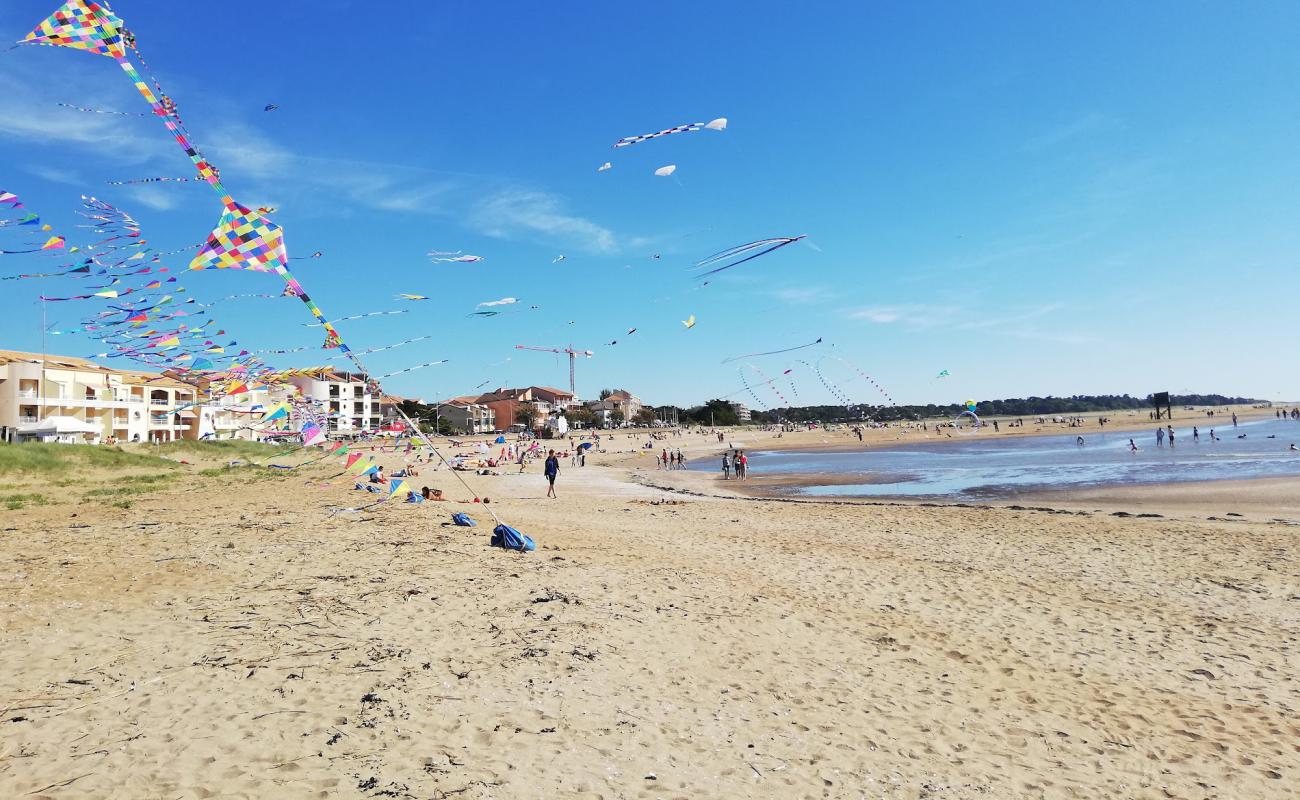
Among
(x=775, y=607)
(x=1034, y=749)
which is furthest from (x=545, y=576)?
(x=1034, y=749)

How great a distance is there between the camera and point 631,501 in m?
20.0

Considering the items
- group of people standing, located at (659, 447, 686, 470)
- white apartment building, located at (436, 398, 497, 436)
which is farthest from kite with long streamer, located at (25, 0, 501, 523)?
white apartment building, located at (436, 398, 497, 436)

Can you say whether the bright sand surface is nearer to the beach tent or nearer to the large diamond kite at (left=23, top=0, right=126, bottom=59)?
the large diamond kite at (left=23, top=0, right=126, bottom=59)

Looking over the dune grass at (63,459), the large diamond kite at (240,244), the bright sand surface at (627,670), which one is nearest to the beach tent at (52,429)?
the dune grass at (63,459)

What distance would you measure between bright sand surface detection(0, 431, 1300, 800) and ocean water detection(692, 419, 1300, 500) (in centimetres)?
1318

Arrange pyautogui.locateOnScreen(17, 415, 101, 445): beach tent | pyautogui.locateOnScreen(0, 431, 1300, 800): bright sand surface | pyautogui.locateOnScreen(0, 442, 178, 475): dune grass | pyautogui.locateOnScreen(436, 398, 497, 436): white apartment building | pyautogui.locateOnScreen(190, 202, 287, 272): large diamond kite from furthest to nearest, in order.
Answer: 1. pyautogui.locateOnScreen(436, 398, 497, 436): white apartment building
2. pyautogui.locateOnScreen(17, 415, 101, 445): beach tent
3. pyautogui.locateOnScreen(0, 442, 178, 475): dune grass
4. pyautogui.locateOnScreen(190, 202, 287, 272): large diamond kite
5. pyautogui.locateOnScreen(0, 431, 1300, 800): bright sand surface

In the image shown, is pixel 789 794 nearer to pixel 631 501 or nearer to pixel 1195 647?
pixel 1195 647

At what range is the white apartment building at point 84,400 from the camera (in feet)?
135

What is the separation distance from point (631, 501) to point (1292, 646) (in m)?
15.1

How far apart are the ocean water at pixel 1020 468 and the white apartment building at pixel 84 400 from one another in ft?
124

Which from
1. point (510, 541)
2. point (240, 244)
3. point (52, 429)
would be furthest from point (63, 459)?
point (240, 244)

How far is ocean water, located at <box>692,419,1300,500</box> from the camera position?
24156 mm

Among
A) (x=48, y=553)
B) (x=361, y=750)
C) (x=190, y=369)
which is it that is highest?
(x=190, y=369)

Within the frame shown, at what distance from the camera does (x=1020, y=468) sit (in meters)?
31.5
